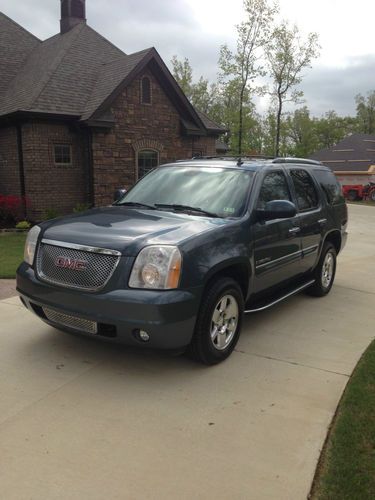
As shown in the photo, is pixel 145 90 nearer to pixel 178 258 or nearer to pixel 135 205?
pixel 135 205

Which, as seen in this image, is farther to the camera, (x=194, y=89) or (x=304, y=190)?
(x=194, y=89)

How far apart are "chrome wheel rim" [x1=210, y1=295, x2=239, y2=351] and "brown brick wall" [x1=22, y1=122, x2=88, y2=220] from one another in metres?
11.4

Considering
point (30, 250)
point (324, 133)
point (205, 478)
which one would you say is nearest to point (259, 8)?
point (30, 250)

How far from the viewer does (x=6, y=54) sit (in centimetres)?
1806

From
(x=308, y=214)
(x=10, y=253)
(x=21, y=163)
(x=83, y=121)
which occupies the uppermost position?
(x=83, y=121)

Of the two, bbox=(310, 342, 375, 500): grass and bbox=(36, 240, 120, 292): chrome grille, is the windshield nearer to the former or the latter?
bbox=(36, 240, 120, 292): chrome grille

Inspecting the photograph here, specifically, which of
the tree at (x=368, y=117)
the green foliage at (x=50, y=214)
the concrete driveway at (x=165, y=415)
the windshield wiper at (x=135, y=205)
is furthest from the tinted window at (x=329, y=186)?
the tree at (x=368, y=117)

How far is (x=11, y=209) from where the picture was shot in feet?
43.7

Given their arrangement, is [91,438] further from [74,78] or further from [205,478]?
[74,78]

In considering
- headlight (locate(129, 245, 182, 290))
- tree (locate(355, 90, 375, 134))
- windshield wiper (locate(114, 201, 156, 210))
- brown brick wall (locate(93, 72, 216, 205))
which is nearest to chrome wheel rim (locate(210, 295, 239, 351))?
headlight (locate(129, 245, 182, 290))

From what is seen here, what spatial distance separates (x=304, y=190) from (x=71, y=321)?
11.4ft

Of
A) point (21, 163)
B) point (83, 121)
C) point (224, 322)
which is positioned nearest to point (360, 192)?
Answer: point (83, 121)

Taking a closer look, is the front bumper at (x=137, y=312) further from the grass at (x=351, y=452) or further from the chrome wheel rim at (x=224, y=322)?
the grass at (x=351, y=452)

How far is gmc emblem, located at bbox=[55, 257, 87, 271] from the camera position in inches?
139
